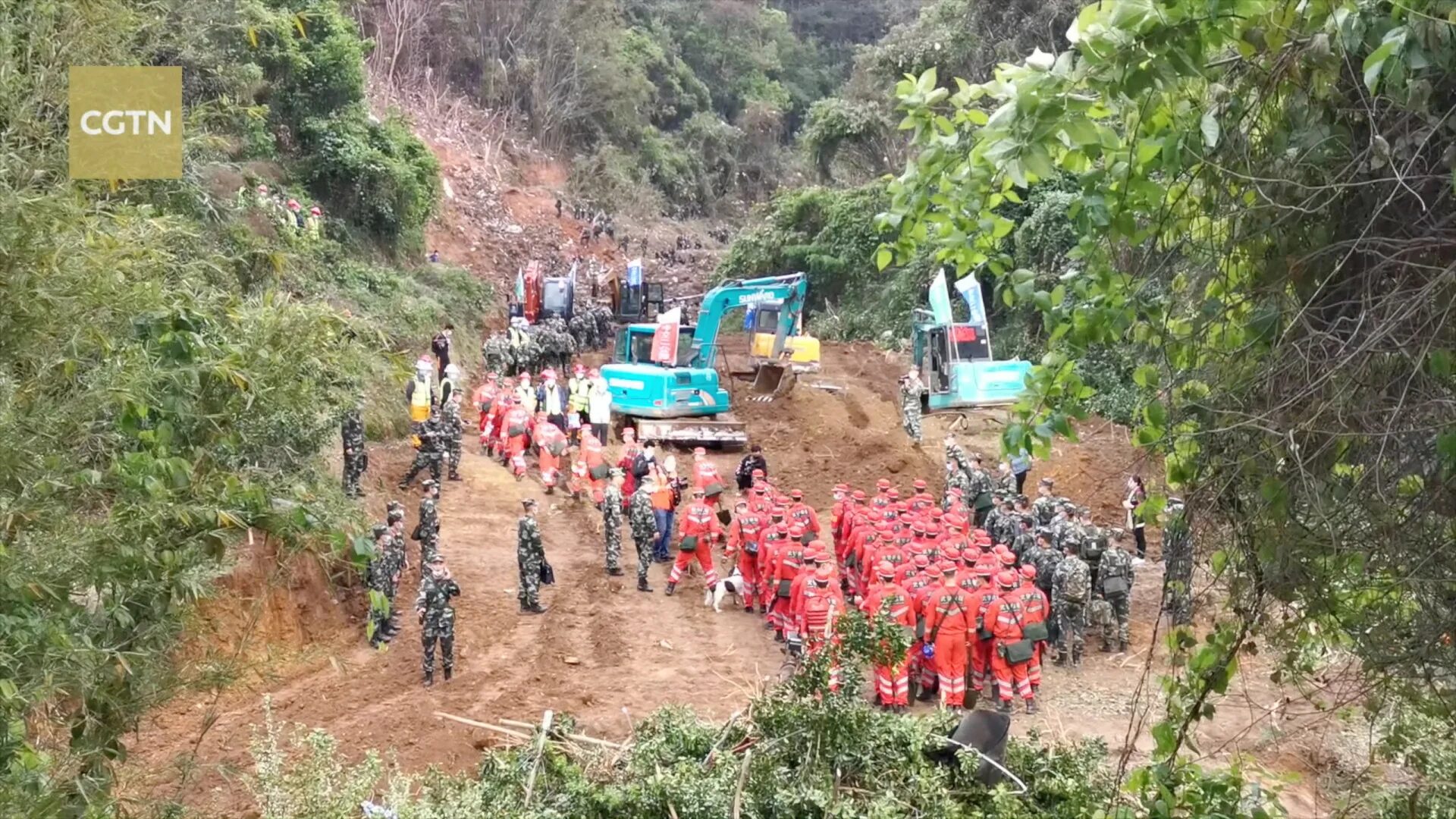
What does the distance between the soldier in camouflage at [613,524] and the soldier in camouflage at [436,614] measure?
341 cm

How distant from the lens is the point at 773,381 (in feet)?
81.7

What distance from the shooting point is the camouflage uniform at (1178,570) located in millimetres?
3484

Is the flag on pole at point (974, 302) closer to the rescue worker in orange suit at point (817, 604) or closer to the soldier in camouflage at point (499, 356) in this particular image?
the soldier in camouflage at point (499, 356)

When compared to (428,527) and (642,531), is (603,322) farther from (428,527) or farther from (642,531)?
(428,527)

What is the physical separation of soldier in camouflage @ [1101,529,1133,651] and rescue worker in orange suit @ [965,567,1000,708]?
2.08 meters

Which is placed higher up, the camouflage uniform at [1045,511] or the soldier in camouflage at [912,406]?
the soldier in camouflage at [912,406]

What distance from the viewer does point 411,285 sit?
2748 centimetres

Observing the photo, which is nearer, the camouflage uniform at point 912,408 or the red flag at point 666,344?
the red flag at point 666,344

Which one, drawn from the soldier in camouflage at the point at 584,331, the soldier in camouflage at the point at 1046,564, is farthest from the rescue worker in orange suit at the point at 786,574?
the soldier in camouflage at the point at 584,331

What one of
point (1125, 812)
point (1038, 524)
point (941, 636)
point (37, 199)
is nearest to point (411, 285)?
point (1038, 524)

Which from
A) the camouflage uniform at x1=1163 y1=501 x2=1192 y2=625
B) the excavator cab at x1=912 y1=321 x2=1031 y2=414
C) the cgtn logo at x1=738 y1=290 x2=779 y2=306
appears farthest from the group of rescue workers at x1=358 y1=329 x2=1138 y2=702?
the cgtn logo at x1=738 y1=290 x2=779 y2=306

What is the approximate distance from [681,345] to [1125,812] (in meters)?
18.7

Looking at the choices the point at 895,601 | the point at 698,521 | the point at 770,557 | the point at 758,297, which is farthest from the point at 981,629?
the point at 758,297

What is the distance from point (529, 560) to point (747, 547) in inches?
102
